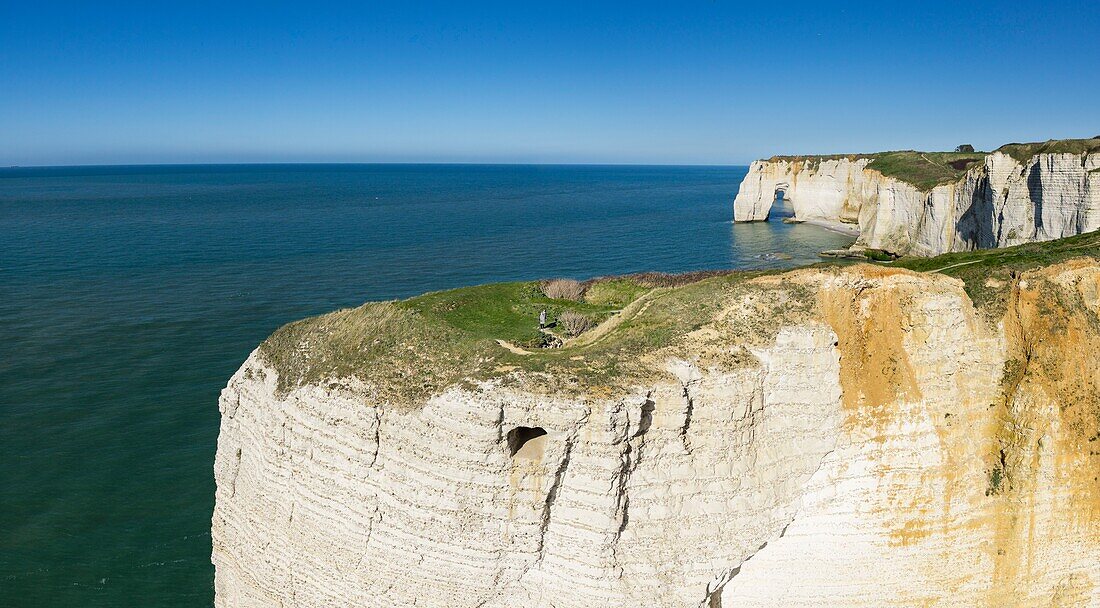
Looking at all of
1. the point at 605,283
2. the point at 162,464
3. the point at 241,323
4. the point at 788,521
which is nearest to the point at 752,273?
the point at 788,521

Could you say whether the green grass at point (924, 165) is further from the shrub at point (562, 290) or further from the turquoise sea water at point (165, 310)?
the shrub at point (562, 290)

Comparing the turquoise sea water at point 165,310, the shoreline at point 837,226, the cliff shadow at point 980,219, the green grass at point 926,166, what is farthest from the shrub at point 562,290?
the shoreline at point 837,226

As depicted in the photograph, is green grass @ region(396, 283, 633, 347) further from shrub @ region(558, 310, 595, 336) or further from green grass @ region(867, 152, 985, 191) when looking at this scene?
green grass @ region(867, 152, 985, 191)

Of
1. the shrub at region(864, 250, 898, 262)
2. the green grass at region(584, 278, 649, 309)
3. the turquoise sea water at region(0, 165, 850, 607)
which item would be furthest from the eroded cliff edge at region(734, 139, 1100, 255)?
the green grass at region(584, 278, 649, 309)

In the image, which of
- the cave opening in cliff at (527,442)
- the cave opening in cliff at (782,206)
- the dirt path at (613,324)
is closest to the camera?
the cave opening in cliff at (527,442)

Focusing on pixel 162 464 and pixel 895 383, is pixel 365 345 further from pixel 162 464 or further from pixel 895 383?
pixel 162 464

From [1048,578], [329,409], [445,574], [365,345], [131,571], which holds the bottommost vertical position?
[131,571]
